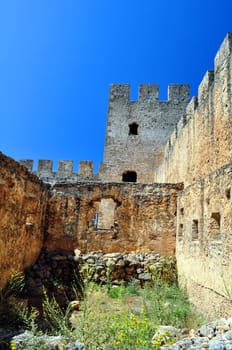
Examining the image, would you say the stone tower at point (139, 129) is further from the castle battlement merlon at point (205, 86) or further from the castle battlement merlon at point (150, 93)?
the castle battlement merlon at point (205, 86)

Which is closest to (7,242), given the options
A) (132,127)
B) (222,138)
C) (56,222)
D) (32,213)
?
(32,213)

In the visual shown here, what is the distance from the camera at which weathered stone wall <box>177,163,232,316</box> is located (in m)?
5.41

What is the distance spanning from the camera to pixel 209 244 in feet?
20.6

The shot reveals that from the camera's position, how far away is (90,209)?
33.8 ft

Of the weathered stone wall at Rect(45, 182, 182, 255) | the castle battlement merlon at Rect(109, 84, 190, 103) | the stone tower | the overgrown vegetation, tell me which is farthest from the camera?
the castle battlement merlon at Rect(109, 84, 190, 103)

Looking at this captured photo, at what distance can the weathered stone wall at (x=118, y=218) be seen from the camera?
32.6ft

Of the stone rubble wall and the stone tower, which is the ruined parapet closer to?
the stone tower

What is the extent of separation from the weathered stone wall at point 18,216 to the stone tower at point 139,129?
1009 cm

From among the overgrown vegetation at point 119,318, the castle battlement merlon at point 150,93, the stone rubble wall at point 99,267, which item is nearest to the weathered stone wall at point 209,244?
the overgrown vegetation at point 119,318

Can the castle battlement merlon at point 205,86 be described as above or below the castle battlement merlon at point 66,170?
above

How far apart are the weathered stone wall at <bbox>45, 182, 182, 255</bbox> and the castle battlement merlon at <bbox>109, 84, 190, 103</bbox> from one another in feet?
36.7

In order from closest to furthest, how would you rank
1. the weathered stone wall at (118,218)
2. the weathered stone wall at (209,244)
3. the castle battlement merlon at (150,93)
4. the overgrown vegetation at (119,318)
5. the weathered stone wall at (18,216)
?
the overgrown vegetation at (119,318), the weathered stone wall at (209,244), the weathered stone wall at (18,216), the weathered stone wall at (118,218), the castle battlement merlon at (150,93)

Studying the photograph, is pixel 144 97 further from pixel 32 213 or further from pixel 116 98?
pixel 32 213

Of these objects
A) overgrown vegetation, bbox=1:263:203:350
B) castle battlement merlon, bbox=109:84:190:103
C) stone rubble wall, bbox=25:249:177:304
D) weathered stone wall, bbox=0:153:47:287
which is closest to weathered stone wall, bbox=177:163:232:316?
overgrown vegetation, bbox=1:263:203:350
